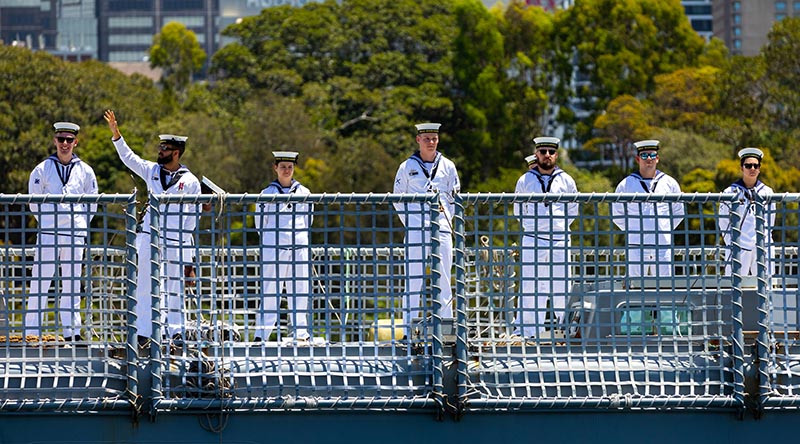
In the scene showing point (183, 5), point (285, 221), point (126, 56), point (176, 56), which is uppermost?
point (183, 5)

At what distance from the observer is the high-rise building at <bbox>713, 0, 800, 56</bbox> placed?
401ft

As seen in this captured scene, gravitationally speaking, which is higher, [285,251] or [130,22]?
[130,22]

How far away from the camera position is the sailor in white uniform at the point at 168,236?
8.91 meters

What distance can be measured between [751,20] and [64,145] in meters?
119

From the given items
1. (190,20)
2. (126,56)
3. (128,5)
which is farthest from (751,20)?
(126,56)

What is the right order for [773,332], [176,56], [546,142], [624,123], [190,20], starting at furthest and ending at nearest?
1. [190,20]
2. [176,56]
3. [624,123]
4. [546,142]
5. [773,332]

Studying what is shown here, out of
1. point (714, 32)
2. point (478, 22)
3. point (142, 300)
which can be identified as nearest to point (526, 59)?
point (478, 22)

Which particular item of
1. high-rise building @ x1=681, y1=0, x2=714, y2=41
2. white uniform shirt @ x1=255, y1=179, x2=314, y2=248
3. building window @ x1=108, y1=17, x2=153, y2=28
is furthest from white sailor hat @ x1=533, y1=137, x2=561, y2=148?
building window @ x1=108, y1=17, x2=153, y2=28

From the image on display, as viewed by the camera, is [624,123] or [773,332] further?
[624,123]

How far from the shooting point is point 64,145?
1145cm

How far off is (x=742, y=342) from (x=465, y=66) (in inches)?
2368

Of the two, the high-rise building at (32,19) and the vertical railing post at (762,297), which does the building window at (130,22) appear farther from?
the vertical railing post at (762,297)

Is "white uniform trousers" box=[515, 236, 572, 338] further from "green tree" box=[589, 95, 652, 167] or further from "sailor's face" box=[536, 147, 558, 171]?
"green tree" box=[589, 95, 652, 167]

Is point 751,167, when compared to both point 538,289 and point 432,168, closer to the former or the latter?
point 432,168
